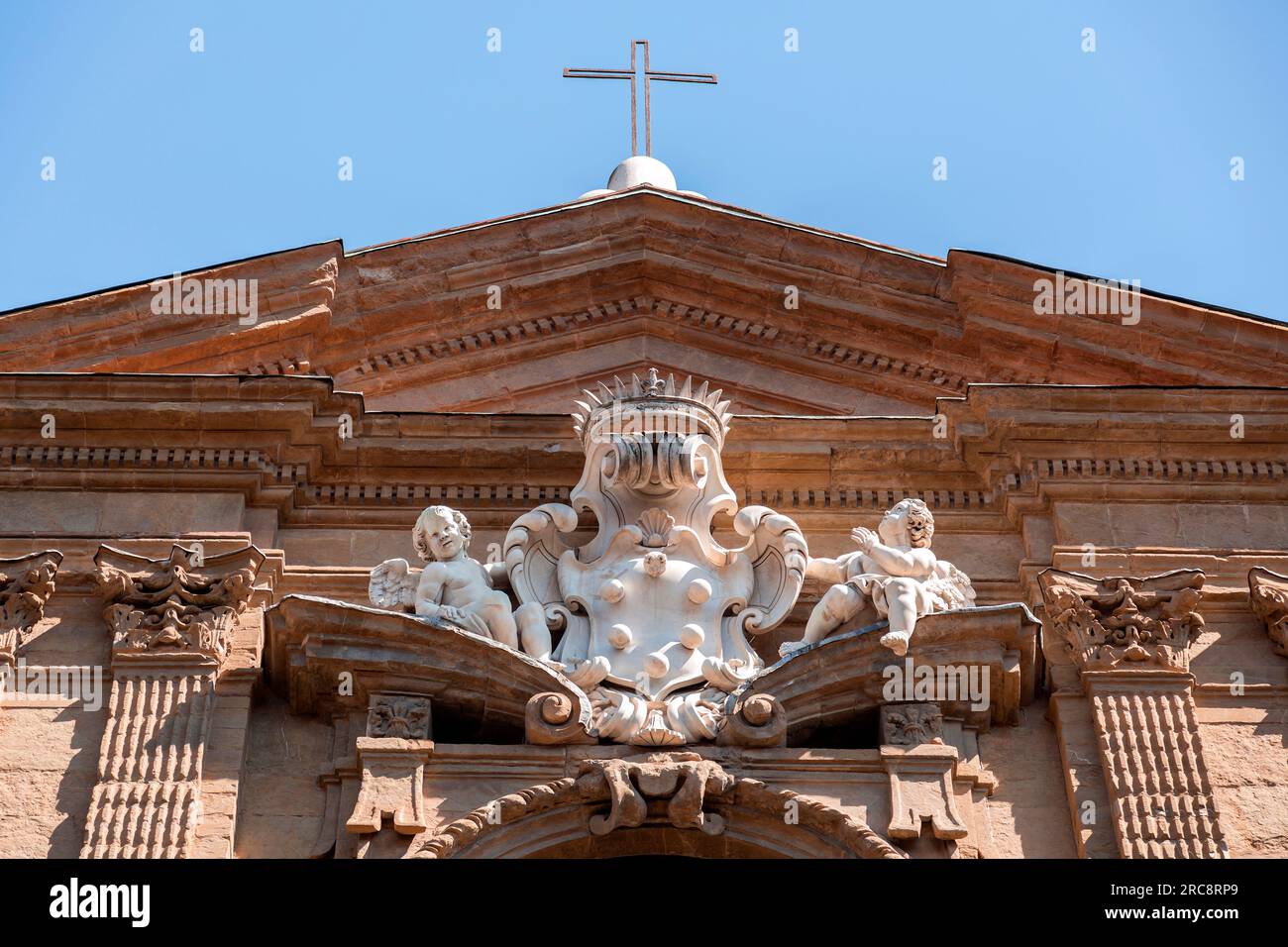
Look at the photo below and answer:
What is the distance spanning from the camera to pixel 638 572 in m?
16.0

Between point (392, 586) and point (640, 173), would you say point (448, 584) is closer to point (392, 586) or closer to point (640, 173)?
point (392, 586)

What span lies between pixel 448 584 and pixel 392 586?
1.15ft

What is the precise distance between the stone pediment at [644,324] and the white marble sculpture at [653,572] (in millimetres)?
1984

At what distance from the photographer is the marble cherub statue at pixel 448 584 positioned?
1563 centimetres

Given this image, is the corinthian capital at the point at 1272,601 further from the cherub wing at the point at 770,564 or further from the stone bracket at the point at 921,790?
the cherub wing at the point at 770,564

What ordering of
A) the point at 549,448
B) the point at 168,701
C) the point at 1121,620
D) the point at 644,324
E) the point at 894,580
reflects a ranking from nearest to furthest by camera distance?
1. the point at 168,701
2. the point at 894,580
3. the point at 1121,620
4. the point at 549,448
5. the point at 644,324

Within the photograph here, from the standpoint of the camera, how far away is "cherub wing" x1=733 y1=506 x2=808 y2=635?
15930 millimetres

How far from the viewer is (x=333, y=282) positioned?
1834 centimetres

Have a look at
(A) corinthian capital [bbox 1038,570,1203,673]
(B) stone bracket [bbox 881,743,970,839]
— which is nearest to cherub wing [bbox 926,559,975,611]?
(A) corinthian capital [bbox 1038,570,1203,673]

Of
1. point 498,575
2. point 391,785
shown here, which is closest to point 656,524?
point 498,575
